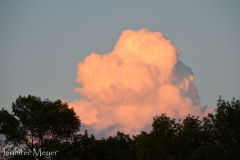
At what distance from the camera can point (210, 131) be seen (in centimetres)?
10569

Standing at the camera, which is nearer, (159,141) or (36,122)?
(159,141)

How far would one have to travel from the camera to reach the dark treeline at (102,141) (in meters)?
103

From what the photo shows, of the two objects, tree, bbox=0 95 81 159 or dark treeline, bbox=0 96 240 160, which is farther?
tree, bbox=0 95 81 159

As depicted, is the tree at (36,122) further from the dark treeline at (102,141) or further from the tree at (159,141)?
the tree at (159,141)

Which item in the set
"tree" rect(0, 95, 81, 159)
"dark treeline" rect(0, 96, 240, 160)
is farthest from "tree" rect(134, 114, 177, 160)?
"tree" rect(0, 95, 81, 159)

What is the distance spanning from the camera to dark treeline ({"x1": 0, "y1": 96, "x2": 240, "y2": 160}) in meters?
103

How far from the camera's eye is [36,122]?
122m

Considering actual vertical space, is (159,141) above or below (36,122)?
below

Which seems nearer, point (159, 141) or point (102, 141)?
point (159, 141)

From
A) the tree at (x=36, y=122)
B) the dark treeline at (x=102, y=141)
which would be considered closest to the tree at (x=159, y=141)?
the dark treeline at (x=102, y=141)

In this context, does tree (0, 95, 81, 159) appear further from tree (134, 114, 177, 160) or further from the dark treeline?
tree (134, 114, 177, 160)

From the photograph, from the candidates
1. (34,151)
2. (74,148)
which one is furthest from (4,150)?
(74,148)

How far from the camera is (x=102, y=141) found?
13162 cm

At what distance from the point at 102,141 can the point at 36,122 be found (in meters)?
17.6
